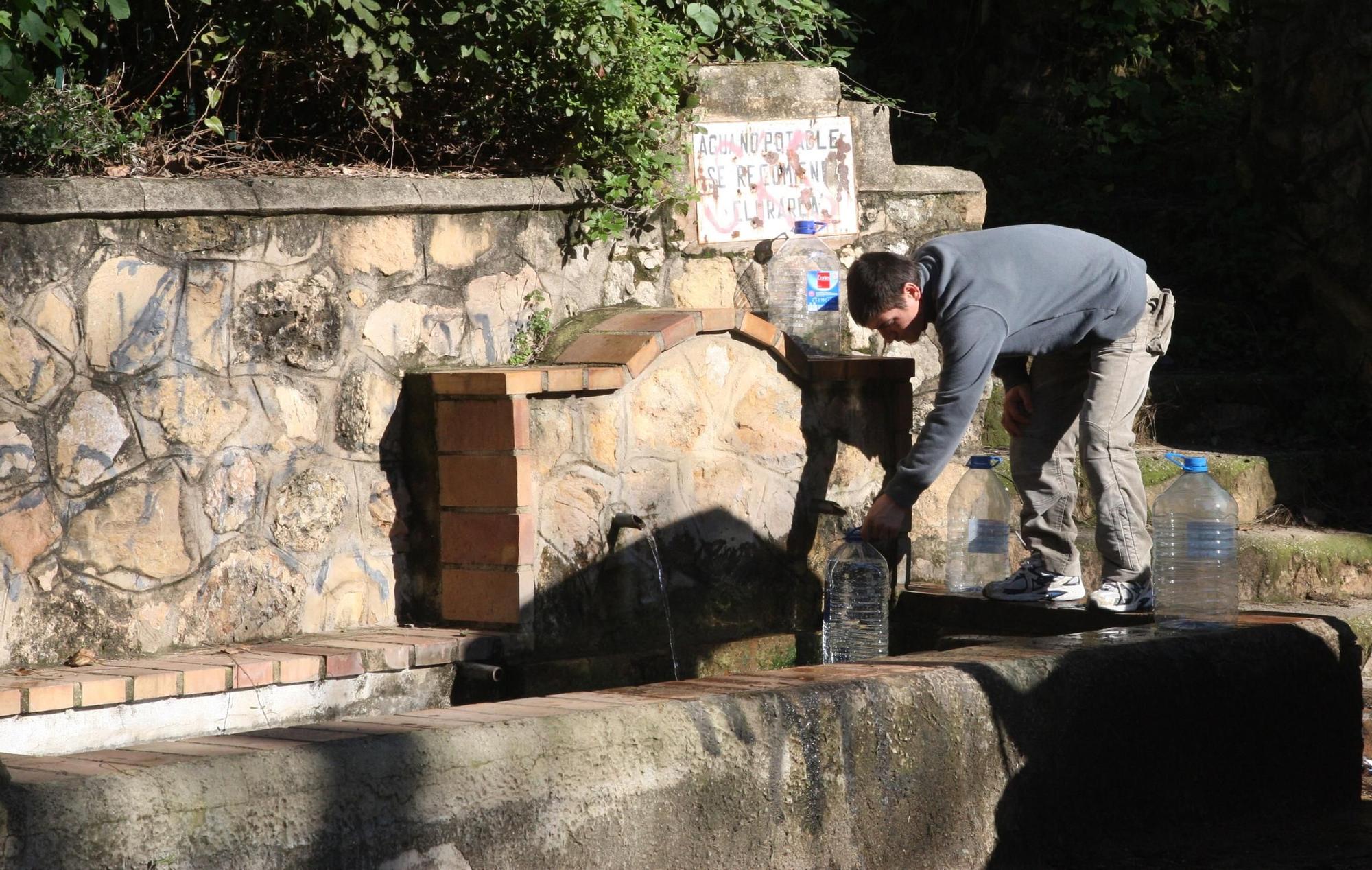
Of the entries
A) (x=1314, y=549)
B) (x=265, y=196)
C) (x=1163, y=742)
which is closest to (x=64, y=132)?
(x=265, y=196)

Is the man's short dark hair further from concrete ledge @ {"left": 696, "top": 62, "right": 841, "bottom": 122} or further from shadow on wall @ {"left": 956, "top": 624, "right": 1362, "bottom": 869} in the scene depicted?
concrete ledge @ {"left": 696, "top": 62, "right": 841, "bottom": 122}

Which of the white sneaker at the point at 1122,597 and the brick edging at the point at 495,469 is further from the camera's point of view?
the white sneaker at the point at 1122,597

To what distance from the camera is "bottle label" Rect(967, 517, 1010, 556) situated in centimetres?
560

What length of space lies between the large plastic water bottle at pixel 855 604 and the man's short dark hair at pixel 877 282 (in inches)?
37.3

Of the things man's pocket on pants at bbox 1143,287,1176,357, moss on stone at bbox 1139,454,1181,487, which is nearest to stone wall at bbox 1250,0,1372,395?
moss on stone at bbox 1139,454,1181,487

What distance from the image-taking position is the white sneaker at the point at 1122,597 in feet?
15.3

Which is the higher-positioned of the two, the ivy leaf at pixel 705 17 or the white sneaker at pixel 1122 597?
the ivy leaf at pixel 705 17

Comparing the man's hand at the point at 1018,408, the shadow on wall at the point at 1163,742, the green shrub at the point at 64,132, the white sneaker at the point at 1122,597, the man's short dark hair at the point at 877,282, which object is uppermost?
the green shrub at the point at 64,132

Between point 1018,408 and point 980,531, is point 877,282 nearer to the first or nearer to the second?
point 1018,408

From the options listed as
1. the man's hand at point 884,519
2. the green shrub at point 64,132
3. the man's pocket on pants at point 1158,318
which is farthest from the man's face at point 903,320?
the green shrub at point 64,132

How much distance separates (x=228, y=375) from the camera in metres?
4.33

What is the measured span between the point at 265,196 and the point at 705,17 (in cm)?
197

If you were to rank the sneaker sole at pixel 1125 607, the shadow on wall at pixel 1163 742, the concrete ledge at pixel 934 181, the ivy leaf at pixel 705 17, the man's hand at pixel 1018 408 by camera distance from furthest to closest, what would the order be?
the concrete ledge at pixel 934 181 → the ivy leaf at pixel 705 17 → the man's hand at pixel 1018 408 → the sneaker sole at pixel 1125 607 → the shadow on wall at pixel 1163 742

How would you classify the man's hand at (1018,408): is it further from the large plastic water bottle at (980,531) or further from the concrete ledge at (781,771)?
the concrete ledge at (781,771)
